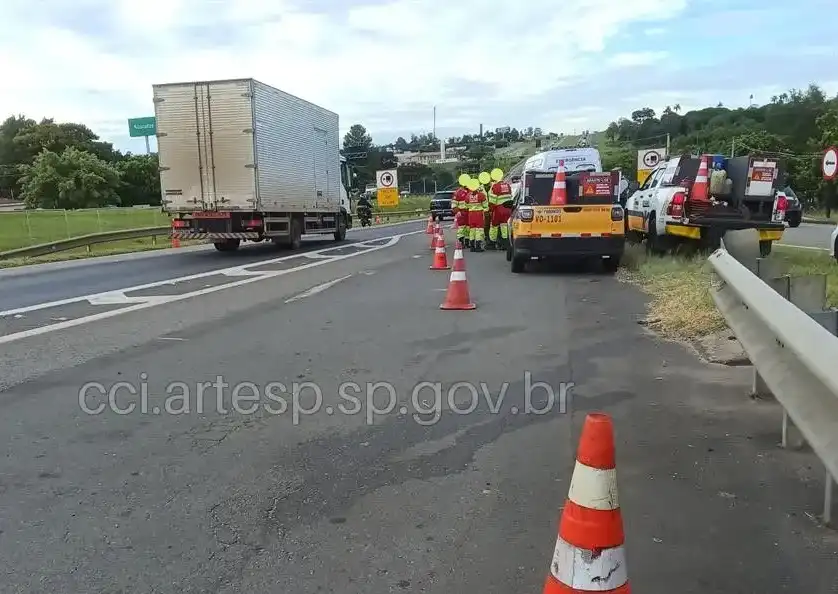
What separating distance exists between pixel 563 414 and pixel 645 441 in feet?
2.30

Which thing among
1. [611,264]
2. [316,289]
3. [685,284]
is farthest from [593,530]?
[611,264]

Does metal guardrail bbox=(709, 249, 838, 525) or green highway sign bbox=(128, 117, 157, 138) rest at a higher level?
green highway sign bbox=(128, 117, 157, 138)

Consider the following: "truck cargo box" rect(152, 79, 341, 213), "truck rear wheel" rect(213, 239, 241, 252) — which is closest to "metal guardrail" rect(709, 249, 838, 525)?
"truck cargo box" rect(152, 79, 341, 213)

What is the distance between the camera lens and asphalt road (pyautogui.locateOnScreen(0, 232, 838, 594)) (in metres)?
3.16

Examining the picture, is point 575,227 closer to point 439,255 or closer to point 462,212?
point 439,255

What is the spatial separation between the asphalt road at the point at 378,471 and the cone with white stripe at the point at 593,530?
55 cm

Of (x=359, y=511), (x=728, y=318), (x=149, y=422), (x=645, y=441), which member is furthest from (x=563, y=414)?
(x=149, y=422)

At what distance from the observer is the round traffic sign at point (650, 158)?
2866 centimetres

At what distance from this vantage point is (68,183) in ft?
225

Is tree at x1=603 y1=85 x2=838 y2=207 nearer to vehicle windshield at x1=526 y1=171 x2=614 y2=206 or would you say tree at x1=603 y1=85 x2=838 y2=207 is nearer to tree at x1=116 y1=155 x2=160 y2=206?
vehicle windshield at x1=526 y1=171 x2=614 y2=206

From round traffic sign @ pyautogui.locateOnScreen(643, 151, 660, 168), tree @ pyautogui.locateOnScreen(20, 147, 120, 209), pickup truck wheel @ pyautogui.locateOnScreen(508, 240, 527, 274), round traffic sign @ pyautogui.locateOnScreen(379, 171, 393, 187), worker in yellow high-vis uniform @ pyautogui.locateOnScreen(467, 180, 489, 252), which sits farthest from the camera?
tree @ pyautogui.locateOnScreen(20, 147, 120, 209)

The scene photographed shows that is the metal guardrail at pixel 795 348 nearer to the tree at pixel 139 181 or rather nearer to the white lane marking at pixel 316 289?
the white lane marking at pixel 316 289

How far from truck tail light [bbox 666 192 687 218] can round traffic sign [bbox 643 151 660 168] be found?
1579 centimetres

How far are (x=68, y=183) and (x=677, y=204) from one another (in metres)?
66.6
